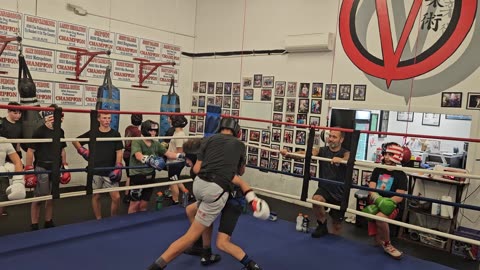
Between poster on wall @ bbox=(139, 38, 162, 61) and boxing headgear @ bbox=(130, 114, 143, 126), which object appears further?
poster on wall @ bbox=(139, 38, 162, 61)

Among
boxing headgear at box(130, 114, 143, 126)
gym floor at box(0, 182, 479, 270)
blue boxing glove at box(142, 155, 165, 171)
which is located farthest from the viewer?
boxing headgear at box(130, 114, 143, 126)

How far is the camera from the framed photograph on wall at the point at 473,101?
431 cm

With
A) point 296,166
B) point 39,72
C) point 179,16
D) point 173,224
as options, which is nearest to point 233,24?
point 179,16

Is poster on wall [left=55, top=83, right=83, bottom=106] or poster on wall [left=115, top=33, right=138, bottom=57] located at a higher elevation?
poster on wall [left=115, top=33, right=138, bottom=57]

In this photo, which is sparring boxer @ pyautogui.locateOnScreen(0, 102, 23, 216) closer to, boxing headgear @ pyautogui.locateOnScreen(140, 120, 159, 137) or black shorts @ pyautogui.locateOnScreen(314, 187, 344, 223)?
boxing headgear @ pyautogui.locateOnScreen(140, 120, 159, 137)

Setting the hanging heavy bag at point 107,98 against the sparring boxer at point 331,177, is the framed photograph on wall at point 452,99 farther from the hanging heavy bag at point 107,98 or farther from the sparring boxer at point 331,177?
the hanging heavy bag at point 107,98

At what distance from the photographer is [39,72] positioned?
529 centimetres

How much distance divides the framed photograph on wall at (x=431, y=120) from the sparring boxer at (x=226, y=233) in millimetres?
4568

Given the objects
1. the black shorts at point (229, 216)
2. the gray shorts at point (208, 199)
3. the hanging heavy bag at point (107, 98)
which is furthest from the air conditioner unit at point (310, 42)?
the gray shorts at point (208, 199)

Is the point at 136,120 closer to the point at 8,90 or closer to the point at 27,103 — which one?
the point at 27,103

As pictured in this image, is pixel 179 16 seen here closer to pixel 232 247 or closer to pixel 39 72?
pixel 39 72

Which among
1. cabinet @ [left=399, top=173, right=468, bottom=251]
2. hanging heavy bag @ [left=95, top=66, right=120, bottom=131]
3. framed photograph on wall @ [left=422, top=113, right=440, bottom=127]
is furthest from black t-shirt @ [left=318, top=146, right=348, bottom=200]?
framed photograph on wall @ [left=422, top=113, right=440, bottom=127]

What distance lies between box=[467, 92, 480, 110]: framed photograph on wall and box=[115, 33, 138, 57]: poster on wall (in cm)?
468

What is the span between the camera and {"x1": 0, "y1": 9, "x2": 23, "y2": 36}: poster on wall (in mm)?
4902
